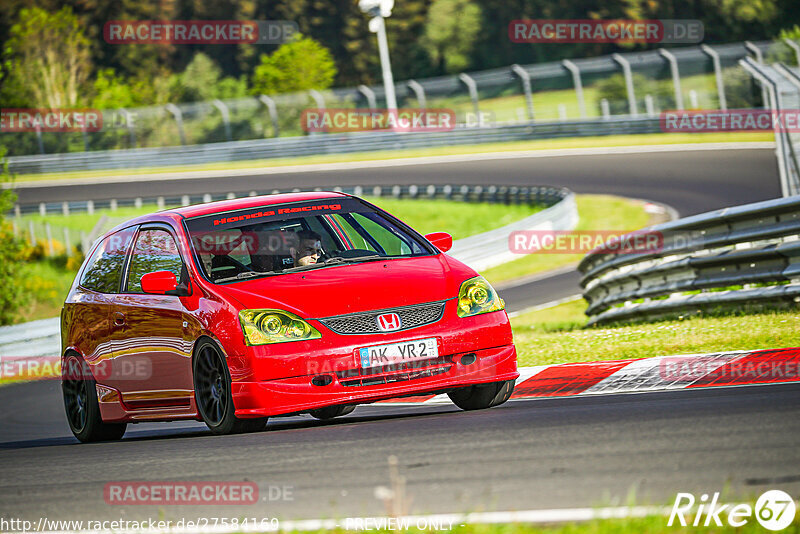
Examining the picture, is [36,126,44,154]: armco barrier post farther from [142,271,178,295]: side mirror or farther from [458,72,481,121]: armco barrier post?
[142,271,178,295]: side mirror

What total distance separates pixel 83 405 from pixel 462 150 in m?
36.2

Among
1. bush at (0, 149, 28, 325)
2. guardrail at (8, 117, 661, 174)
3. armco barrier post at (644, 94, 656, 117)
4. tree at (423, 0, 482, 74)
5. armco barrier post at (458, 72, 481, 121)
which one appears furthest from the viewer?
tree at (423, 0, 482, 74)

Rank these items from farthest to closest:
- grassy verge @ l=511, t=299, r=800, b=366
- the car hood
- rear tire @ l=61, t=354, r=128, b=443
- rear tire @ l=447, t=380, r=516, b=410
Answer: grassy verge @ l=511, t=299, r=800, b=366
rear tire @ l=61, t=354, r=128, b=443
rear tire @ l=447, t=380, r=516, b=410
the car hood

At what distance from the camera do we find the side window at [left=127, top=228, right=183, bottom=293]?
26.9 ft

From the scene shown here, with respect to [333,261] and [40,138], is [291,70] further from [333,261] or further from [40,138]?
[333,261]

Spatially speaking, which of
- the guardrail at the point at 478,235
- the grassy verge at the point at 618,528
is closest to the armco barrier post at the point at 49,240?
the guardrail at the point at 478,235

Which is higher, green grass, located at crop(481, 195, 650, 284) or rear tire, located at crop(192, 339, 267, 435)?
rear tire, located at crop(192, 339, 267, 435)

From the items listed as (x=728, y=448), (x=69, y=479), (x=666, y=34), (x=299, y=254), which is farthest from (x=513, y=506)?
(x=666, y=34)

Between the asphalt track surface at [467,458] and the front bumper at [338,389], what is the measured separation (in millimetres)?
174

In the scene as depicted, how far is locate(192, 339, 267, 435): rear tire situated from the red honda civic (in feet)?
0.04

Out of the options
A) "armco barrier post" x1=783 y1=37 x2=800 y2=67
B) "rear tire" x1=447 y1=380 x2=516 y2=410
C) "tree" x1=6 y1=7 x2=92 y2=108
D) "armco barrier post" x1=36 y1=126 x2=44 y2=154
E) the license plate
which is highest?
"tree" x1=6 y1=7 x2=92 y2=108

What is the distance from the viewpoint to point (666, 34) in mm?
74375

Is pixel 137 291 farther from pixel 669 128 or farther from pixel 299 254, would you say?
pixel 669 128

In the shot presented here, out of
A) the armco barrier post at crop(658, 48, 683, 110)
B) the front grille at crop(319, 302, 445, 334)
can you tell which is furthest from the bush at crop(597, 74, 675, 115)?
the front grille at crop(319, 302, 445, 334)
